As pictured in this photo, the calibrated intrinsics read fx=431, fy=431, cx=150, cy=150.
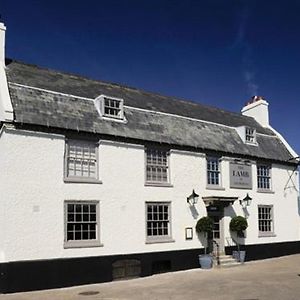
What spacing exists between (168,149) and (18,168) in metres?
7.05

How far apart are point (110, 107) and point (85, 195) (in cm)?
420

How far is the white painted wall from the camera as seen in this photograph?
1488 centimetres

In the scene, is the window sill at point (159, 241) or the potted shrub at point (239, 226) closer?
the window sill at point (159, 241)

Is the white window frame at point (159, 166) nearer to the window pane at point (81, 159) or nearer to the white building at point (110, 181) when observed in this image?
the white building at point (110, 181)

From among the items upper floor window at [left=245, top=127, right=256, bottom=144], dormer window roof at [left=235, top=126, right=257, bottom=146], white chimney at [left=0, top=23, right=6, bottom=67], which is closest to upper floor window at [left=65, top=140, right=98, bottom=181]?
white chimney at [left=0, top=23, right=6, bottom=67]

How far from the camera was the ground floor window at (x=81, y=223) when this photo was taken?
→ 632 inches

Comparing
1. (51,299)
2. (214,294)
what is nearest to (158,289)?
(214,294)

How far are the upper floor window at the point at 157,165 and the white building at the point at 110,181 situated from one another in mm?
47

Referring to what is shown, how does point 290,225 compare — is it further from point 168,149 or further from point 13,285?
point 13,285

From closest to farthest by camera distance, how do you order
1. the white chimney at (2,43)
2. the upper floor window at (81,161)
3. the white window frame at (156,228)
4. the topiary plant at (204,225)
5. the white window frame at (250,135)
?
the upper floor window at (81,161) < the white chimney at (2,43) < the white window frame at (156,228) < the topiary plant at (204,225) < the white window frame at (250,135)

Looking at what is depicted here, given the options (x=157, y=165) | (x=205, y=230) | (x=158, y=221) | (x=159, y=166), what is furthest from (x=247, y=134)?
(x=158, y=221)

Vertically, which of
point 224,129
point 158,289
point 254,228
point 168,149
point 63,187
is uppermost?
point 224,129

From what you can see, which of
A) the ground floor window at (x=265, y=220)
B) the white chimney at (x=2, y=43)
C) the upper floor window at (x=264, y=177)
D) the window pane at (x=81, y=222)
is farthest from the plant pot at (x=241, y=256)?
the white chimney at (x=2, y=43)

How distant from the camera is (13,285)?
47.0ft
